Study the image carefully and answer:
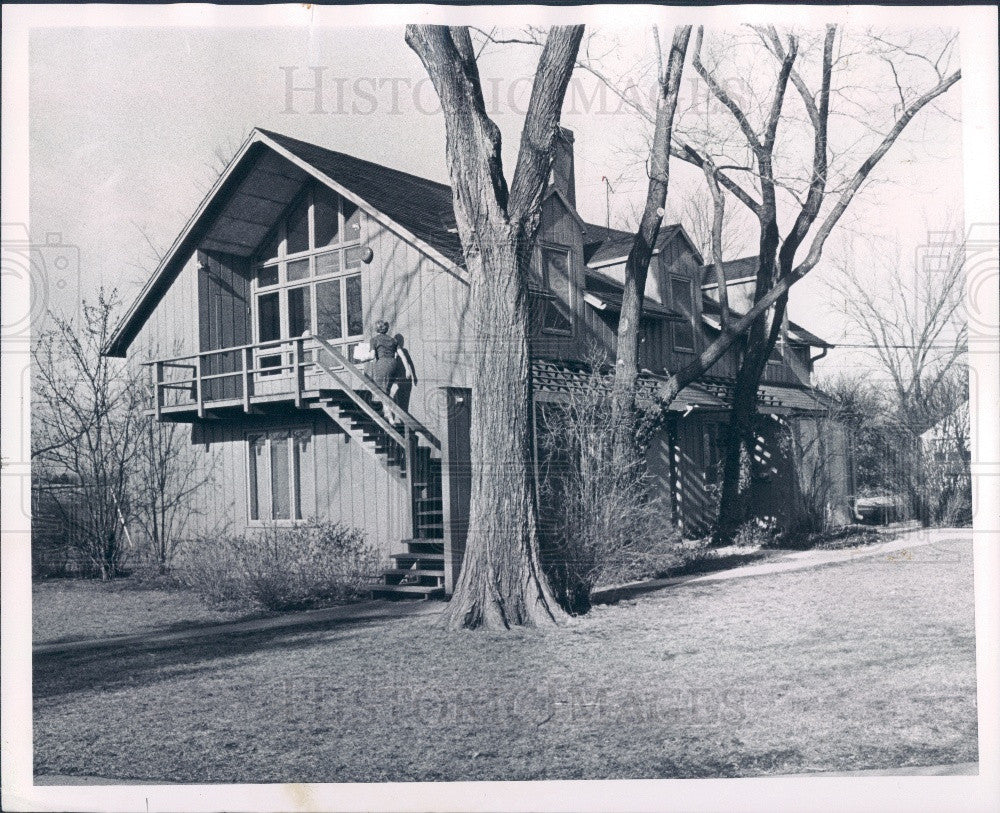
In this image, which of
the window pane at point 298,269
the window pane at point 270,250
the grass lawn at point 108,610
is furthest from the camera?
the window pane at point 270,250

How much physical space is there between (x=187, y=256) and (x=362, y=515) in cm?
247

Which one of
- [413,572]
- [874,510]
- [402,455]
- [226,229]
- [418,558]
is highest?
[226,229]

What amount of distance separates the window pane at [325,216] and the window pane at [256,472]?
70.7 inches

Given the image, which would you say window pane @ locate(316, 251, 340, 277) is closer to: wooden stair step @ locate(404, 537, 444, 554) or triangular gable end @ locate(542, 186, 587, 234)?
triangular gable end @ locate(542, 186, 587, 234)

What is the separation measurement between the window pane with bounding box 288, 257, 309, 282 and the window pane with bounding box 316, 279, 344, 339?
0.15 m

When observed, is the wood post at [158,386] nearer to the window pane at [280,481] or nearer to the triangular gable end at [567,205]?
the window pane at [280,481]

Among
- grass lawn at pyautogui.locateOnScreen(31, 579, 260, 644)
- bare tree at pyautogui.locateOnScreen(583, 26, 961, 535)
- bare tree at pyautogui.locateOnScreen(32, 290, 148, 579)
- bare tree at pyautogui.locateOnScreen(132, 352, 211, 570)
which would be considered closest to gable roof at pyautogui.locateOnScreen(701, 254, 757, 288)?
bare tree at pyautogui.locateOnScreen(583, 26, 961, 535)

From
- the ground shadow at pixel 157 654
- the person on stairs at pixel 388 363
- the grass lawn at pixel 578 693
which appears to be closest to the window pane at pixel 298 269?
the person on stairs at pixel 388 363

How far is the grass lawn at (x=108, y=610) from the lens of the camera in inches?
271

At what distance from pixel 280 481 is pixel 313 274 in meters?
1.78

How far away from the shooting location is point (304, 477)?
26.9ft

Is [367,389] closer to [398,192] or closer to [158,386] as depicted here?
[398,192]

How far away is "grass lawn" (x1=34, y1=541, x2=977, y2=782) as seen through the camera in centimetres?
623

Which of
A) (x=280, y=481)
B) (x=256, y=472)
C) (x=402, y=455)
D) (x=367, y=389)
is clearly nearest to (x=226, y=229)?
(x=367, y=389)
